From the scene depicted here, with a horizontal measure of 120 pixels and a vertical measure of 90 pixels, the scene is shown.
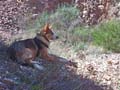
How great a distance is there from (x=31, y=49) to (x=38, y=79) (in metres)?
1.96

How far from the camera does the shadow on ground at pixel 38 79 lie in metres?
6.17

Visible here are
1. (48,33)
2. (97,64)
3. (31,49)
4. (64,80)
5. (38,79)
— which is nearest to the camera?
(38,79)

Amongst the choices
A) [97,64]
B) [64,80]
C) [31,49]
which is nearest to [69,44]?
[97,64]

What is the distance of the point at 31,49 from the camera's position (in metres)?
8.38

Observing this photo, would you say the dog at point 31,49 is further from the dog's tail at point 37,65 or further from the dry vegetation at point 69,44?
the dry vegetation at point 69,44

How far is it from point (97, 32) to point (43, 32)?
2703mm

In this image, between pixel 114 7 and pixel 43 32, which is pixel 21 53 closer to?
pixel 43 32

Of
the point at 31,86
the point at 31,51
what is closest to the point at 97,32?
the point at 31,51

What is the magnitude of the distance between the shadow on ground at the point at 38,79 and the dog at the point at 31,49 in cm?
26

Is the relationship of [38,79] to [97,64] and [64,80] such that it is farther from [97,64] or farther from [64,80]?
[97,64]

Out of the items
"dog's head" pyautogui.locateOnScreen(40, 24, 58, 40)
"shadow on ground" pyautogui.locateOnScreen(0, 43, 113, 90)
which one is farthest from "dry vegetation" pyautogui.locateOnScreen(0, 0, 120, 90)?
"dog's head" pyautogui.locateOnScreen(40, 24, 58, 40)

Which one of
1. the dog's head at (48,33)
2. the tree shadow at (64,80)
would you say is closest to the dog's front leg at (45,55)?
the dog's head at (48,33)

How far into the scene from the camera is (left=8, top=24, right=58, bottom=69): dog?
7.95 m

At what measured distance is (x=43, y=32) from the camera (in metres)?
8.99
